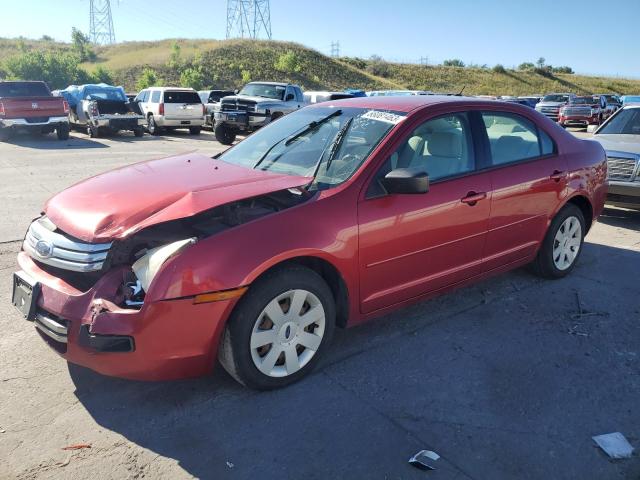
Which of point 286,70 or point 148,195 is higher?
point 286,70

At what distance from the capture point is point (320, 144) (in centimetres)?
383

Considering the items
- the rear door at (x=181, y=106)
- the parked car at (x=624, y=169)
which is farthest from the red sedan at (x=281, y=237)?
the rear door at (x=181, y=106)

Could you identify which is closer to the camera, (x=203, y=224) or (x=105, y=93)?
(x=203, y=224)

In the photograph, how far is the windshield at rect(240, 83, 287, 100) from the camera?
1847 cm

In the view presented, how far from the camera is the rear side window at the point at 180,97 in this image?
20.0 meters

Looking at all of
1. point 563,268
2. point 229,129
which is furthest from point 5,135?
point 563,268

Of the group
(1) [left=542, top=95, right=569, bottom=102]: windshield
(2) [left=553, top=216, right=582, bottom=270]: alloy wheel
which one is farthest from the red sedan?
(1) [left=542, top=95, right=569, bottom=102]: windshield

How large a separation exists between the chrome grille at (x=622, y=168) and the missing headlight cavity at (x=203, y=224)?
5715mm

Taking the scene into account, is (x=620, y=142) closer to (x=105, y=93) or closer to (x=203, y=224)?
(x=203, y=224)

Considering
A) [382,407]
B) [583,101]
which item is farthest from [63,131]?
[583,101]

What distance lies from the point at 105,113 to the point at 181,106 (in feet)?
9.34

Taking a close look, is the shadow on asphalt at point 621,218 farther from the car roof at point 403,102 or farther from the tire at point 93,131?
the tire at point 93,131

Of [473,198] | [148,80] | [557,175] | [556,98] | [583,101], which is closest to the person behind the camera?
[473,198]

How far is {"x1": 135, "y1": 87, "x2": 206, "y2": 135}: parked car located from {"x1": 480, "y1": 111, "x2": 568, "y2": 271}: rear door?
1741 cm
